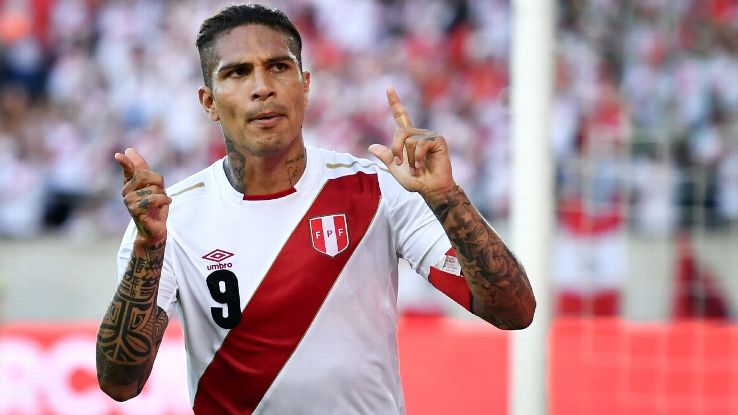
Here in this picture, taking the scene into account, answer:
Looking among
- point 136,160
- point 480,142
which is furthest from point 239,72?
point 480,142

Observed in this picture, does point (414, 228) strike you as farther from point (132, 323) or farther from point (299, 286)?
point (132, 323)

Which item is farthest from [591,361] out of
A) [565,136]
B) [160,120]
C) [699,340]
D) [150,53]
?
[150,53]

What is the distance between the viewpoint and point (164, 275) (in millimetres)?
3586

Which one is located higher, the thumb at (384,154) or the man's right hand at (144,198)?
the thumb at (384,154)

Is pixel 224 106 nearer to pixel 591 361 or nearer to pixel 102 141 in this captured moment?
pixel 591 361

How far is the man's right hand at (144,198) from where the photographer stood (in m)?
3.29

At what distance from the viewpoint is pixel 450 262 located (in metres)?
3.54

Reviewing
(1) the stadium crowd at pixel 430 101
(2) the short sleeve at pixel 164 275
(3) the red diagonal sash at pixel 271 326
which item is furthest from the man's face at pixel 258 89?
(1) the stadium crowd at pixel 430 101

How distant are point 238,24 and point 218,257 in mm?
696

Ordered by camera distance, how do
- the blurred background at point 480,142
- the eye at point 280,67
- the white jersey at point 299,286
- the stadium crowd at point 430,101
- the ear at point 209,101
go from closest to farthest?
the white jersey at point 299,286 < the eye at point 280,67 < the ear at point 209,101 < the blurred background at point 480,142 < the stadium crowd at point 430,101

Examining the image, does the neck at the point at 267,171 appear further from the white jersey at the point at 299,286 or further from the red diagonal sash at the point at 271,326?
the red diagonal sash at the point at 271,326

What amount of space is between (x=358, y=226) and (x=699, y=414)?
5399mm

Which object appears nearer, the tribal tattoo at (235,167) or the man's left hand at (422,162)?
the man's left hand at (422,162)

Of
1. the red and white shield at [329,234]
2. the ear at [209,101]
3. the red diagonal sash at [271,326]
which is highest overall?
the ear at [209,101]
